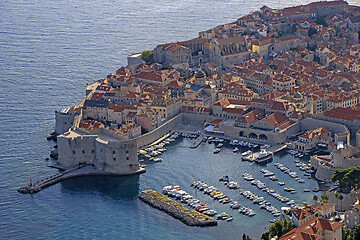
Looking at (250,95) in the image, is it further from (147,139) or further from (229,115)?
(147,139)

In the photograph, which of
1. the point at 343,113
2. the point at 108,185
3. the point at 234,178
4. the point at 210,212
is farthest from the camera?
the point at 343,113

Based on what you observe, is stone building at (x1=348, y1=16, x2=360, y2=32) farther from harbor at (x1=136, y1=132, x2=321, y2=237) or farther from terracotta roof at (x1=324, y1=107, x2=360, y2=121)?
harbor at (x1=136, y1=132, x2=321, y2=237)

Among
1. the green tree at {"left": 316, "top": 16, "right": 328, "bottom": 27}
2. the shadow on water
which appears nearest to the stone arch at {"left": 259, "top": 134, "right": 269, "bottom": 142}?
the shadow on water

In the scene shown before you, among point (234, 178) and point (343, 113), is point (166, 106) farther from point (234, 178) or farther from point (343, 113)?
point (343, 113)

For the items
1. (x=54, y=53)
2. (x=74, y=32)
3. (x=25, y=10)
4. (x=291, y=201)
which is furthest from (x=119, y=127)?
(x=25, y=10)

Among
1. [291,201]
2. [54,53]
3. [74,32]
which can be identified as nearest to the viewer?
[291,201]

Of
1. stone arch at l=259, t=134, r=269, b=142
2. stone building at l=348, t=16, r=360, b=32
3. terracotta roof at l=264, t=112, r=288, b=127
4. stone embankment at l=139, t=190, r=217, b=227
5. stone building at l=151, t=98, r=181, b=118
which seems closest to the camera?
stone embankment at l=139, t=190, r=217, b=227

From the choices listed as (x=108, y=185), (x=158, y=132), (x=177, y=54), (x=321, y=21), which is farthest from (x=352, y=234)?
(x=321, y=21)
